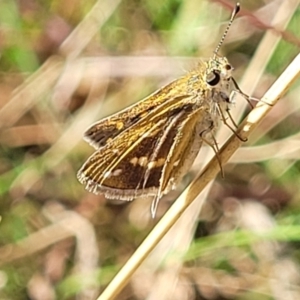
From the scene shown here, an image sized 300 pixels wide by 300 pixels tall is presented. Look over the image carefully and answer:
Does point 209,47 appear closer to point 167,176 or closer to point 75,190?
point 75,190

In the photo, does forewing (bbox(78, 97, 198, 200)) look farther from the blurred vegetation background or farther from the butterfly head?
the blurred vegetation background

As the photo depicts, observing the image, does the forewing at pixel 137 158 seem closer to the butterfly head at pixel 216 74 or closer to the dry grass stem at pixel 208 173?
the butterfly head at pixel 216 74

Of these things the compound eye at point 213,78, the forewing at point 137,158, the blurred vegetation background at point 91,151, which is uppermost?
the compound eye at point 213,78

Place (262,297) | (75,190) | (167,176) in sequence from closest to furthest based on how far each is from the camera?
1. (167,176)
2. (262,297)
3. (75,190)

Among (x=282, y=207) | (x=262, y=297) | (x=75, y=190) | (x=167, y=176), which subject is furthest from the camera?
(x=75, y=190)

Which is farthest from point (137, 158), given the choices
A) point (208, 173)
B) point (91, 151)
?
point (91, 151)

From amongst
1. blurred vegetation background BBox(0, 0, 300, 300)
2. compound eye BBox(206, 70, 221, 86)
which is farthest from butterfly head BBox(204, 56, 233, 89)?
blurred vegetation background BBox(0, 0, 300, 300)

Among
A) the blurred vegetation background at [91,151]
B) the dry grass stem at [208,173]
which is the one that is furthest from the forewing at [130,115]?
the blurred vegetation background at [91,151]

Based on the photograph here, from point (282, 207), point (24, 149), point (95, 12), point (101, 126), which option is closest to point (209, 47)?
point (95, 12)
